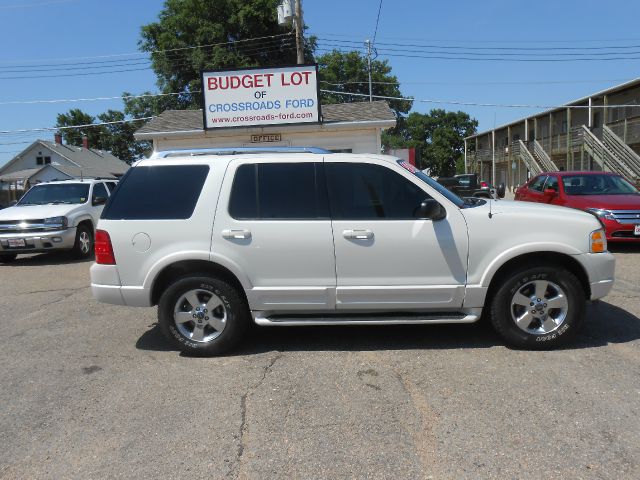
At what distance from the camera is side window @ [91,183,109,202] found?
1264 centimetres

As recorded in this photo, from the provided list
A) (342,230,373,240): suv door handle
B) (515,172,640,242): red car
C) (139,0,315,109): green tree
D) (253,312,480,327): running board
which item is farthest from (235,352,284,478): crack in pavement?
(139,0,315,109): green tree

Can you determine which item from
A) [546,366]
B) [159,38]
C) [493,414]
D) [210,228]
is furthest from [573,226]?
[159,38]

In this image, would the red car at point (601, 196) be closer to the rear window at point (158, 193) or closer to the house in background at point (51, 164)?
the rear window at point (158, 193)

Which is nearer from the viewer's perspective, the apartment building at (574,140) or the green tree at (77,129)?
the apartment building at (574,140)

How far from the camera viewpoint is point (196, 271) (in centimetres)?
489

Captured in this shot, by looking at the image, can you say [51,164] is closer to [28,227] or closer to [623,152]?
[28,227]

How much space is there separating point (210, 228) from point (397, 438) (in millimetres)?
2435

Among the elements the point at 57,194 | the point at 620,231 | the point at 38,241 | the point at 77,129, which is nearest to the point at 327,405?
the point at 620,231

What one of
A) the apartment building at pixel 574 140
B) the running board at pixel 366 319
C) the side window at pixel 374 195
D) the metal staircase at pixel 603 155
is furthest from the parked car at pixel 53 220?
the metal staircase at pixel 603 155

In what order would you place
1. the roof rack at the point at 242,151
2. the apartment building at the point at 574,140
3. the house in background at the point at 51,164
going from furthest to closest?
1. the house in background at the point at 51,164
2. the apartment building at the point at 574,140
3. the roof rack at the point at 242,151

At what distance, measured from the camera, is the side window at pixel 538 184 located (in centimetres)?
1221

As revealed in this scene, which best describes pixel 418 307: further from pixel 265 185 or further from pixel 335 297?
pixel 265 185

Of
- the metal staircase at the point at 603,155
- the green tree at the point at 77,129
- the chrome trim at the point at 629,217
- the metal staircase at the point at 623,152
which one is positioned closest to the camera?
the chrome trim at the point at 629,217

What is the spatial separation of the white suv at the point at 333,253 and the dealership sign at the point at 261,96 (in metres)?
9.48
